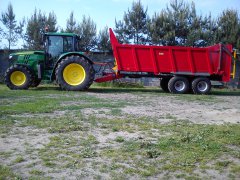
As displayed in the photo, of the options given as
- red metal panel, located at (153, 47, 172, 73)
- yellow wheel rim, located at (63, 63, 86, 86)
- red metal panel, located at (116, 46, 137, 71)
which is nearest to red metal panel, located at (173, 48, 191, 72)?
red metal panel, located at (153, 47, 172, 73)

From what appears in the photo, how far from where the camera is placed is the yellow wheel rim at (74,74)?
13883 mm

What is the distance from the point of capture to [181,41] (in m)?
24.6

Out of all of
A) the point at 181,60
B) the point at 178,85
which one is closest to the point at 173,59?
the point at 181,60

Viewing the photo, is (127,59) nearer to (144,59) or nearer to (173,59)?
(144,59)

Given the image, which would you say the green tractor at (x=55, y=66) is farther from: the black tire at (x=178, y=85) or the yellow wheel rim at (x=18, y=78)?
the black tire at (x=178, y=85)

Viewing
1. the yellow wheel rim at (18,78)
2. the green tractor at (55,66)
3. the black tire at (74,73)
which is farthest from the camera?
the yellow wheel rim at (18,78)

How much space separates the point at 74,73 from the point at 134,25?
41.6ft

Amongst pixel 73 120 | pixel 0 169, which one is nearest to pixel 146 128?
pixel 73 120

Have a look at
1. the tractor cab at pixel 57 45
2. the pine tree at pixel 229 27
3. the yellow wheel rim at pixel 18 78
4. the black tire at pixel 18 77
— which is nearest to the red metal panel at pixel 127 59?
the tractor cab at pixel 57 45

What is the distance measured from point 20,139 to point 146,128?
238 cm

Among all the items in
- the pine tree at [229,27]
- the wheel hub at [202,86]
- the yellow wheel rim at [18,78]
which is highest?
the pine tree at [229,27]

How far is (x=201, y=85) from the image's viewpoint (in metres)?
14.9

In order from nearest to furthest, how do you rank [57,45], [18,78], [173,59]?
1. [18,78]
2. [57,45]
3. [173,59]

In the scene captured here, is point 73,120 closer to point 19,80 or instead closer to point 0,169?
point 0,169
